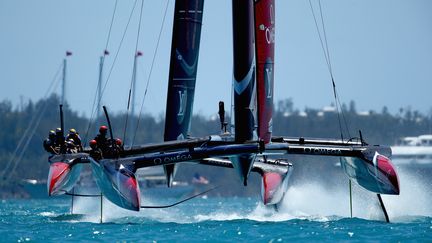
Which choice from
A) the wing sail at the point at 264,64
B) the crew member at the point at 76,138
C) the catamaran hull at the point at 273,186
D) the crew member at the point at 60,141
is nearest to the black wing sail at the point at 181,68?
the catamaran hull at the point at 273,186

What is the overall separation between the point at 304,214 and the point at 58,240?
7.95 m

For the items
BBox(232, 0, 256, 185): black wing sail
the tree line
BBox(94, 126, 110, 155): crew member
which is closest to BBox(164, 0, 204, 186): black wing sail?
BBox(94, 126, 110, 155): crew member

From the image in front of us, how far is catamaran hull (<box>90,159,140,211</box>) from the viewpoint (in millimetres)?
17594

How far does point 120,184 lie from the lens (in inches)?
698

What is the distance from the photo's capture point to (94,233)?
53.9 feet

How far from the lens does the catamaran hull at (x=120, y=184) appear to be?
57.7 ft

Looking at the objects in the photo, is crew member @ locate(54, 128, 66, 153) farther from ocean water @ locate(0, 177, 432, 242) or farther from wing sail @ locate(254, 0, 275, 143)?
wing sail @ locate(254, 0, 275, 143)

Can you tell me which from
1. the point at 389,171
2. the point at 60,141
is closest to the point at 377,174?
the point at 389,171

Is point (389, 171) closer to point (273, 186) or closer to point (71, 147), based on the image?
point (273, 186)

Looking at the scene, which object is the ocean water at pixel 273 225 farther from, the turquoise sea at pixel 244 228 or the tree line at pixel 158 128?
the tree line at pixel 158 128

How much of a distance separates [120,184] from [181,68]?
4.11m

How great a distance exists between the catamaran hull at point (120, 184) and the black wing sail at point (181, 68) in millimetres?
2975

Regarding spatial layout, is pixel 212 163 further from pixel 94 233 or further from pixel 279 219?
pixel 94 233

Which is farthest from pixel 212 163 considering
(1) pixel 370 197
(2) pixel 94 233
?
(2) pixel 94 233
